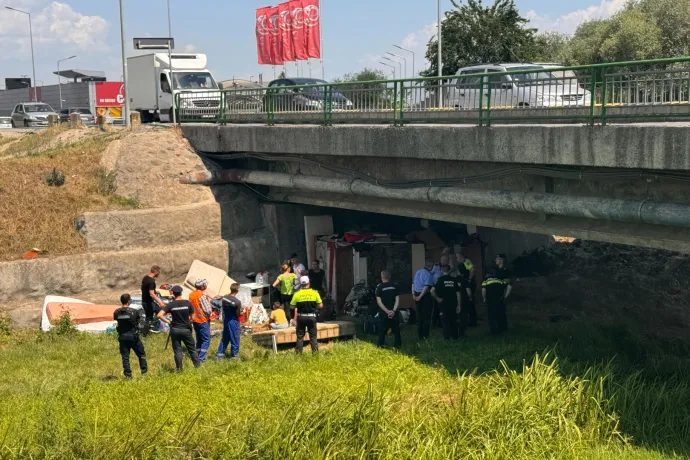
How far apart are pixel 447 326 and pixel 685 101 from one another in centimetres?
601

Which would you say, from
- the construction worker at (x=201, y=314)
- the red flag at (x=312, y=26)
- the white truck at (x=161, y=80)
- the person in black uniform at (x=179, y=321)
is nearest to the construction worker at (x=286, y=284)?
the construction worker at (x=201, y=314)

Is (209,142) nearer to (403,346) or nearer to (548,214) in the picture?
(403,346)

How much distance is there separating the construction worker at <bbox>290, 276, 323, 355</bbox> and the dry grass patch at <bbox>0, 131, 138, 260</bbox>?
6.85 metres

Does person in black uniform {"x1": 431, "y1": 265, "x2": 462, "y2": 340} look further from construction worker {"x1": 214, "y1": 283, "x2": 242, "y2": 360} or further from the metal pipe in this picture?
construction worker {"x1": 214, "y1": 283, "x2": 242, "y2": 360}

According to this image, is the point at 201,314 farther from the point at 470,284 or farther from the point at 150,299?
the point at 470,284

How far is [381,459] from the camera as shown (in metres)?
9.80

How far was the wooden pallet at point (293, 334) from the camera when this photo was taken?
14.9 meters

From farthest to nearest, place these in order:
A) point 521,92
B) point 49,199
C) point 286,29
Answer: point 286,29
point 49,199
point 521,92

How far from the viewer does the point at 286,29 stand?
34188mm

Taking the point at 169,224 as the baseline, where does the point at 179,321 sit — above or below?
below

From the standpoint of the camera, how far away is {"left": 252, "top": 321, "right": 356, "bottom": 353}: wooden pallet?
1488 cm

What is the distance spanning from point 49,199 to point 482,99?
10.8 metres

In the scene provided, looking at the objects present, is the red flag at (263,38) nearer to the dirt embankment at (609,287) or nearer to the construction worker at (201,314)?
Result: the dirt embankment at (609,287)

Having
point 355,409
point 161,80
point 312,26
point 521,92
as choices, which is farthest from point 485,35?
point 355,409
